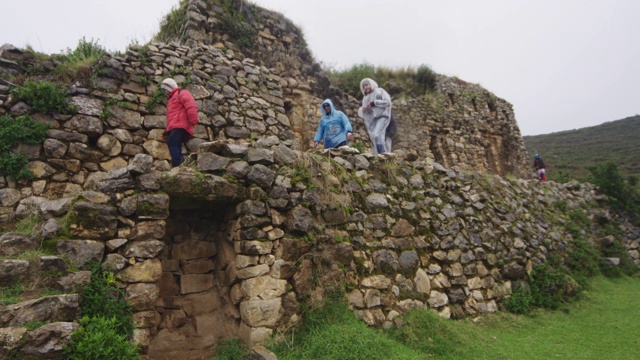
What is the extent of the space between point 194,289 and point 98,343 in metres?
1.52

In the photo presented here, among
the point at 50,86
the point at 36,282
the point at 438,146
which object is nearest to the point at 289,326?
the point at 36,282

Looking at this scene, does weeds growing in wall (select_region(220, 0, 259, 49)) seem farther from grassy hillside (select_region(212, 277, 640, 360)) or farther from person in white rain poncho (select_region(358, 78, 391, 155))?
grassy hillside (select_region(212, 277, 640, 360))

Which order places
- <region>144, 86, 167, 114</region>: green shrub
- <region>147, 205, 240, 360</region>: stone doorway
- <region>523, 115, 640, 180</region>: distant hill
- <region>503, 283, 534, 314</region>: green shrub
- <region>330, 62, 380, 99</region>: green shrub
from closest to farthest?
<region>147, 205, 240, 360</region>: stone doorway → <region>503, 283, 534, 314</region>: green shrub → <region>144, 86, 167, 114</region>: green shrub → <region>330, 62, 380, 99</region>: green shrub → <region>523, 115, 640, 180</region>: distant hill

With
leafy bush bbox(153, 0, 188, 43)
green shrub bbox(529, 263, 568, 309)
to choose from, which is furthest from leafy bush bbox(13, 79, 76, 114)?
green shrub bbox(529, 263, 568, 309)

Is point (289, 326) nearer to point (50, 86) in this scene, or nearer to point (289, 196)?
point (289, 196)

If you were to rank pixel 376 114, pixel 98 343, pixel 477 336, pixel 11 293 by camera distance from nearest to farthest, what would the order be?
pixel 98 343 → pixel 11 293 → pixel 477 336 → pixel 376 114

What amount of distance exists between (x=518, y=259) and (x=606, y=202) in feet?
16.6

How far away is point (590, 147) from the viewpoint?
32469 millimetres

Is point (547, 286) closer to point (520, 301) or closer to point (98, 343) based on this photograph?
point (520, 301)

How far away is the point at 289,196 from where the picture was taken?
15.4 feet

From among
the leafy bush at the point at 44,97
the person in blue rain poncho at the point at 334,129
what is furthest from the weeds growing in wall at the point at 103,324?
the person in blue rain poncho at the point at 334,129

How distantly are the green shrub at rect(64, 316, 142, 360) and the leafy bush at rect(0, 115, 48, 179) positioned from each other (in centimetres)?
283

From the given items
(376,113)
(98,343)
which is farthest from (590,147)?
(98,343)

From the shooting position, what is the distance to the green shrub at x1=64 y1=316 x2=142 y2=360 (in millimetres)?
2943
